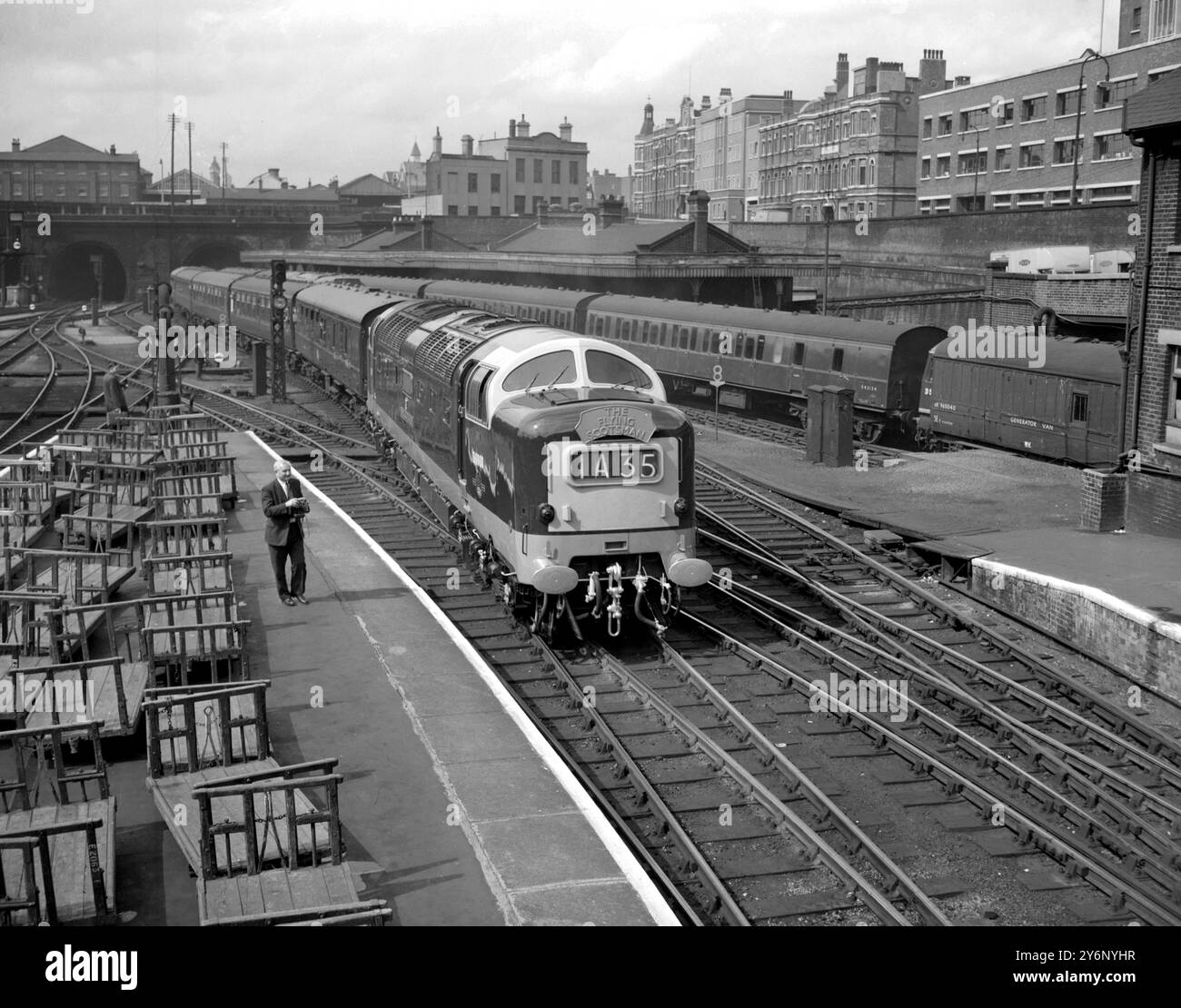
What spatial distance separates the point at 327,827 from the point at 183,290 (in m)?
65.3

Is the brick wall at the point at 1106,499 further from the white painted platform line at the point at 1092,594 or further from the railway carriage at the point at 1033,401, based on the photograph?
the railway carriage at the point at 1033,401

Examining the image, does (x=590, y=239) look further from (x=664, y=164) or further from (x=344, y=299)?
(x=664, y=164)

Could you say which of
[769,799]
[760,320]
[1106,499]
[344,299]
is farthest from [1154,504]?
[344,299]

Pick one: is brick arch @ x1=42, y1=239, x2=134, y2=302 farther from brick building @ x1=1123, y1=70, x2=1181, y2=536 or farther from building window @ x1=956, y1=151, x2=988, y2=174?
brick building @ x1=1123, y1=70, x2=1181, y2=536

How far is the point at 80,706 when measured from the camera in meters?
10.0

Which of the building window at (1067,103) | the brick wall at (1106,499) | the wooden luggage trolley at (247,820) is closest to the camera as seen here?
Answer: the wooden luggage trolley at (247,820)

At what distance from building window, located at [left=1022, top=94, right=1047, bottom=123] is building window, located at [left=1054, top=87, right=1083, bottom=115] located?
0.89 metres

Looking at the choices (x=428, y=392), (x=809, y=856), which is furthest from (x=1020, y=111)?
(x=809, y=856)

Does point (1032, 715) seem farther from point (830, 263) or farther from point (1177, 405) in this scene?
point (830, 263)

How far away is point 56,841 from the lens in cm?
804

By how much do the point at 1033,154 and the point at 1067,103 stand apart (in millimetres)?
A: 3457

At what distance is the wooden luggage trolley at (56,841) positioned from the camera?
6.98 metres

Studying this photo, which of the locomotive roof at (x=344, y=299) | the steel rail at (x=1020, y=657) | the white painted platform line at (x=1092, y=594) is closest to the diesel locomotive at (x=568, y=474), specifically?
the steel rail at (x=1020, y=657)

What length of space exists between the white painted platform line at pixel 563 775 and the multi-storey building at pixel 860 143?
66558 mm
